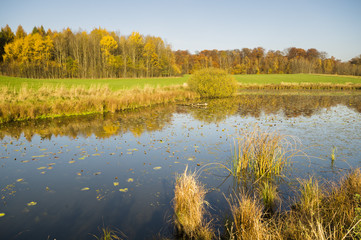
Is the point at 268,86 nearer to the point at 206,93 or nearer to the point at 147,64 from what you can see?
the point at 206,93

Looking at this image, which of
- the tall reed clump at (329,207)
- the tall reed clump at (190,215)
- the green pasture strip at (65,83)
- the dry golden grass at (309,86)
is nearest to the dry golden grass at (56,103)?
the green pasture strip at (65,83)

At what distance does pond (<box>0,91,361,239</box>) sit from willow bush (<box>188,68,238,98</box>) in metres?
15.2

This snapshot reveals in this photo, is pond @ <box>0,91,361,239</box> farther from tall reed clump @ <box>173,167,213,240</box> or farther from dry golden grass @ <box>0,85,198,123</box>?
dry golden grass @ <box>0,85,198,123</box>

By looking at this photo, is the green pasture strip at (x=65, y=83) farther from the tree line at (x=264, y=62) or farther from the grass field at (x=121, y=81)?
the tree line at (x=264, y=62)

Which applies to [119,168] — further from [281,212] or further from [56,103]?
[56,103]

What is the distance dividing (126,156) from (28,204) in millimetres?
3627

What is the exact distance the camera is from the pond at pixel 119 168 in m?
4.68

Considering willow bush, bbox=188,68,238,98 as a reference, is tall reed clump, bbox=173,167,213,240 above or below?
below

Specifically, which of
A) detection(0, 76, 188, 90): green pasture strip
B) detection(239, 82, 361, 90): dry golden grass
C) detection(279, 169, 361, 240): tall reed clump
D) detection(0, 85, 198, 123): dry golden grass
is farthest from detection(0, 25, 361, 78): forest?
detection(279, 169, 361, 240): tall reed clump

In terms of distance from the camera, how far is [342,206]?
4.09 m

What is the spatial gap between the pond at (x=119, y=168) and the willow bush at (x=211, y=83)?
15222 millimetres

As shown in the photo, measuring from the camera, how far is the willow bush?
28.2m

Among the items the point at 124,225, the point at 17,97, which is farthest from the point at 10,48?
the point at 124,225

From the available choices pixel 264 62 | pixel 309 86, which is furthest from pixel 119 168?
pixel 264 62
